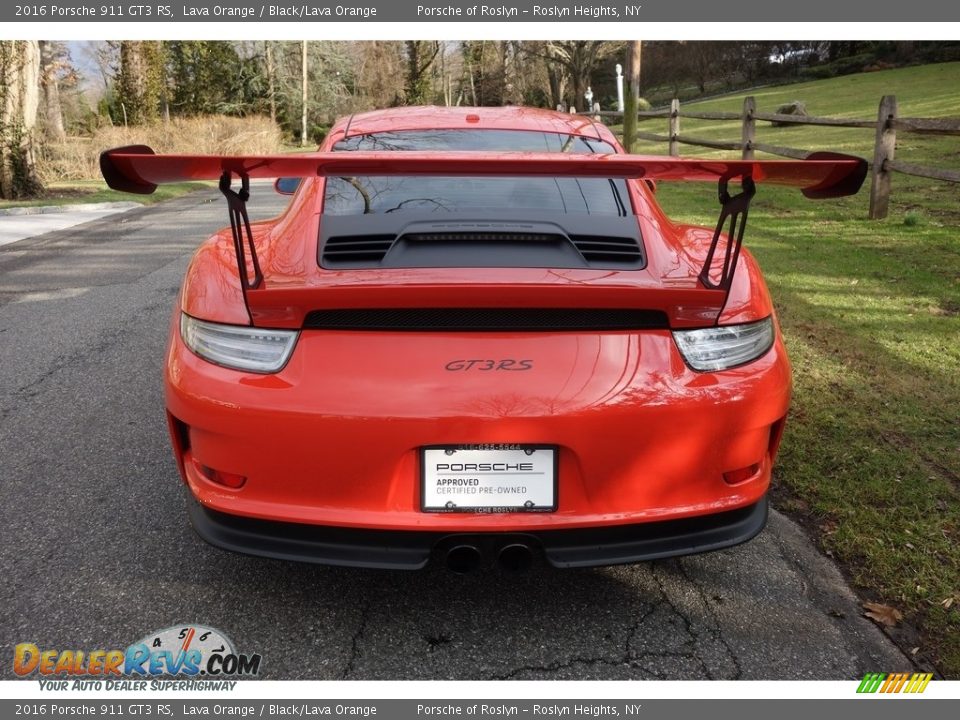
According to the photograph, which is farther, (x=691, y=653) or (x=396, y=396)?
(x=691, y=653)


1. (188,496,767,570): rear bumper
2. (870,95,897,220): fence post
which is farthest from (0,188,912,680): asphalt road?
(870,95,897,220): fence post

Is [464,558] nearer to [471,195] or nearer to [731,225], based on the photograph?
[731,225]

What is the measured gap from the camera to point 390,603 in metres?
2.40

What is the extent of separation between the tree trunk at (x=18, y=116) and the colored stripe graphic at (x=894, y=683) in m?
15.7

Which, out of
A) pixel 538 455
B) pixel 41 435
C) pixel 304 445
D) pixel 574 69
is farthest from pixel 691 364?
pixel 574 69

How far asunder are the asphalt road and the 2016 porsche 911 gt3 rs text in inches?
12.7

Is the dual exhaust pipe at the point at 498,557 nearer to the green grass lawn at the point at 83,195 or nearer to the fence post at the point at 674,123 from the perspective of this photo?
the green grass lawn at the point at 83,195

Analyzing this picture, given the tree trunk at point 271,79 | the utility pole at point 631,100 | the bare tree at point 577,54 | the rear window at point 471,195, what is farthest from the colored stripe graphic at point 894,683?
the tree trunk at point 271,79

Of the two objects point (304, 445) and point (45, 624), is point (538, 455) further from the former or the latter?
point (45, 624)

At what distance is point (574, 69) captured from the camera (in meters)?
44.8

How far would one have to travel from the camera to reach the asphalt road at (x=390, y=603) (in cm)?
214

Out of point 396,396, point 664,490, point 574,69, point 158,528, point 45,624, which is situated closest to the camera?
point 396,396

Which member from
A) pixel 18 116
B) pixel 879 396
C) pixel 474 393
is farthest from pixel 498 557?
pixel 18 116

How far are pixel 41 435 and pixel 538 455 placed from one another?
279 centimetres
